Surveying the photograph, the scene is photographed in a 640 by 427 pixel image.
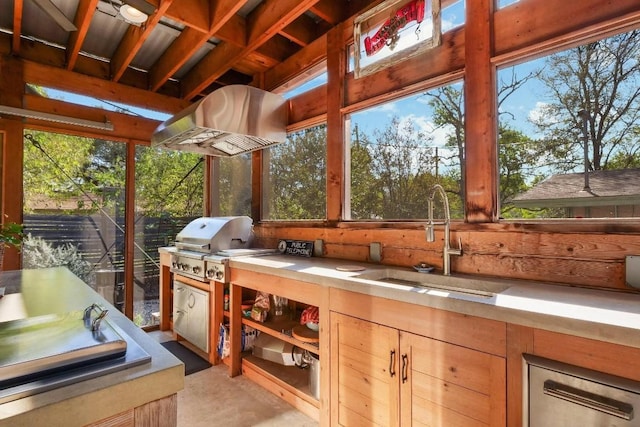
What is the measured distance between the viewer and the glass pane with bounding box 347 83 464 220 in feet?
6.56

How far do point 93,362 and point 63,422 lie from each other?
0.12 metres

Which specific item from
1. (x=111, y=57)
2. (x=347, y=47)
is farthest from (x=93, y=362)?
(x=111, y=57)

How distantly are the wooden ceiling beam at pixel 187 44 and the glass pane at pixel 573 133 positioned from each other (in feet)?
6.29

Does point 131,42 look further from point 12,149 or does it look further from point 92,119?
point 12,149

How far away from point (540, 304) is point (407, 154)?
134 centimetres

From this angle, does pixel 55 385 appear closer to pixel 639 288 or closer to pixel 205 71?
pixel 639 288

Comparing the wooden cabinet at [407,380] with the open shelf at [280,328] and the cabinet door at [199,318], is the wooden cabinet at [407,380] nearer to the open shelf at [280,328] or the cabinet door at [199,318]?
the open shelf at [280,328]

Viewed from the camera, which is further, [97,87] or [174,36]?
[97,87]

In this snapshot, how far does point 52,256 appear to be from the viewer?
10.1 ft

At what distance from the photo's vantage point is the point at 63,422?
20.8 inches

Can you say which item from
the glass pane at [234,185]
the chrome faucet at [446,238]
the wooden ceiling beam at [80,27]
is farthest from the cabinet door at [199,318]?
the wooden ceiling beam at [80,27]

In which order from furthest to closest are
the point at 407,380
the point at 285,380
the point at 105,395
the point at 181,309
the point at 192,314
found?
the point at 181,309
the point at 192,314
the point at 285,380
the point at 407,380
the point at 105,395

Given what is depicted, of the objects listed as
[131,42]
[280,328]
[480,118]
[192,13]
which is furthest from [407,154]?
[131,42]

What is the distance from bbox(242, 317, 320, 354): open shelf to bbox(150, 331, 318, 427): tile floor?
41 cm
